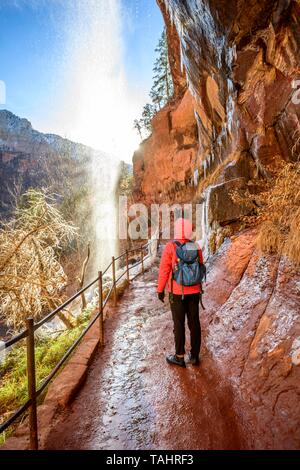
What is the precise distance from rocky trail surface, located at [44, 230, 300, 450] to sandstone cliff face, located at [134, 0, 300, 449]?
0.02 metres

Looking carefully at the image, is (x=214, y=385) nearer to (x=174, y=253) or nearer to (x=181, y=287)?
(x=181, y=287)

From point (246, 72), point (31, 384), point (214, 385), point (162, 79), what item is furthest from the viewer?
point (162, 79)

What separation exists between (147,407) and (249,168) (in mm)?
6679

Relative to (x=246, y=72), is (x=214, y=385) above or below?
below

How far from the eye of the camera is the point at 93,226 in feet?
98.0

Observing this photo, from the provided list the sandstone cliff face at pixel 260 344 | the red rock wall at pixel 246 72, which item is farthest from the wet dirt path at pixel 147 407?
the red rock wall at pixel 246 72

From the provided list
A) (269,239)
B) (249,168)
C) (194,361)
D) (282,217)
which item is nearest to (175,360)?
(194,361)

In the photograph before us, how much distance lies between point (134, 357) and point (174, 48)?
17702 mm

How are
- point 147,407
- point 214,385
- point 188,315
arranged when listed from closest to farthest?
Result: 1. point 147,407
2. point 214,385
3. point 188,315

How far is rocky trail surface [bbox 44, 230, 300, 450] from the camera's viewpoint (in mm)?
2143

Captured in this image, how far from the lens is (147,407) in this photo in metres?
2.63

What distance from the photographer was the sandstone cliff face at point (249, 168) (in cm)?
242

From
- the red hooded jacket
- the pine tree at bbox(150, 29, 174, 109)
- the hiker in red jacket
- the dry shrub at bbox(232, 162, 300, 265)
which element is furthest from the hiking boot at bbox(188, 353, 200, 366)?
the pine tree at bbox(150, 29, 174, 109)

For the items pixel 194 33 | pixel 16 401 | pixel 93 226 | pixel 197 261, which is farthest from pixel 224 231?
pixel 93 226
